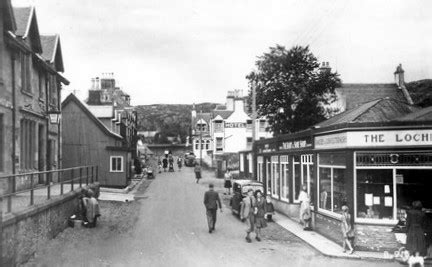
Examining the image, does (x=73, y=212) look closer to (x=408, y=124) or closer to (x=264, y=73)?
Answer: (x=408, y=124)

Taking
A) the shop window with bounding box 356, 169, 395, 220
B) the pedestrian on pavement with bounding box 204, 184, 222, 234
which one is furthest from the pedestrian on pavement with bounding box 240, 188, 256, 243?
the shop window with bounding box 356, 169, 395, 220

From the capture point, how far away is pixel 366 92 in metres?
45.0

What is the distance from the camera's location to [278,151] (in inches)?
958

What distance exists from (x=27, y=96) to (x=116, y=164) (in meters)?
16.1

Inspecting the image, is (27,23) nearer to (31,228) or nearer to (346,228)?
(31,228)

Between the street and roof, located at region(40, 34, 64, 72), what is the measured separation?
8.08 metres

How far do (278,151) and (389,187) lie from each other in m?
10.3

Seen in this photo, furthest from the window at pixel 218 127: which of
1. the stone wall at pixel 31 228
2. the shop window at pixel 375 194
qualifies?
the shop window at pixel 375 194

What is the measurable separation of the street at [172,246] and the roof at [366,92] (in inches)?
1027

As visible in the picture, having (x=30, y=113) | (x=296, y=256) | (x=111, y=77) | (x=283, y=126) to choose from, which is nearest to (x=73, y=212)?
(x=30, y=113)

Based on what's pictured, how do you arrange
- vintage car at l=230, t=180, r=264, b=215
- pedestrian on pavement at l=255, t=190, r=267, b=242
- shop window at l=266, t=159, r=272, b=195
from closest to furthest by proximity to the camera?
pedestrian on pavement at l=255, t=190, r=267, b=242
vintage car at l=230, t=180, r=264, b=215
shop window at l=266, t=159, r=272, b=195

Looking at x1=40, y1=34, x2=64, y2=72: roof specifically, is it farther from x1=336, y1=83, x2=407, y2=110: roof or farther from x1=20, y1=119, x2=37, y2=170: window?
x1=336, y1=83, x2=407, y2=110: roof

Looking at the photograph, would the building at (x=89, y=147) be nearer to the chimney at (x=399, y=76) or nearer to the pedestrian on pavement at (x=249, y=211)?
the pedestrian on pavement at (x=249, y=211)

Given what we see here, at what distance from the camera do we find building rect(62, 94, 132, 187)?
111 ft
